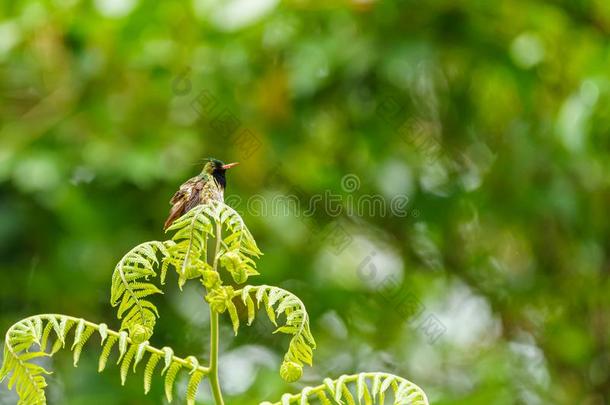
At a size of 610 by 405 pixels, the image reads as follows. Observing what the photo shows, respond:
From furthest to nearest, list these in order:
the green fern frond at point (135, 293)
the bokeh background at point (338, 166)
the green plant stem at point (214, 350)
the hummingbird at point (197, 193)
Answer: the bokeh background at point (338, 166) < the hummingbird at point (197, 193) < the green fern frond at point (135, 293) < the green plant stem at point (214, 350)

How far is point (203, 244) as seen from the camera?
4.58ft

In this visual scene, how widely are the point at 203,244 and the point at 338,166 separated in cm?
365

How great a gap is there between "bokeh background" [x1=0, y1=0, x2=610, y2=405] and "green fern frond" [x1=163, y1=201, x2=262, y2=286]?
6.69 feet

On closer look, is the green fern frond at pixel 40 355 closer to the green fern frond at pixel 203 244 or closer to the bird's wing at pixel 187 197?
the green fern frond at pixel 203 244

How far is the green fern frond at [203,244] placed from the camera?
1.38 meters

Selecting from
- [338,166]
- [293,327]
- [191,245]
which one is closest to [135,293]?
[191,245]

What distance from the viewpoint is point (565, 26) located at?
4.55m

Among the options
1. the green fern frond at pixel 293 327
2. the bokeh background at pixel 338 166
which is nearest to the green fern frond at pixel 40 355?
the green fern frond at pixel 293 327

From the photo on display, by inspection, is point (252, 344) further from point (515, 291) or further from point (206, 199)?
point (206, 199)

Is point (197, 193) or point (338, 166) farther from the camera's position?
point (338, 166)

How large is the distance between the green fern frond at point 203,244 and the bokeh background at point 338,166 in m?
2.04

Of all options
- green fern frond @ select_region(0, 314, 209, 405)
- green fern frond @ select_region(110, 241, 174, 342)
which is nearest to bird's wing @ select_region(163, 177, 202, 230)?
green fern frond @ select_region(110, 241, 174, 342)

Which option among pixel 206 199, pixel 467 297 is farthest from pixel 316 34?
pixel 206 199

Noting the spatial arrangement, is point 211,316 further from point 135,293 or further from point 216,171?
point 216,171
